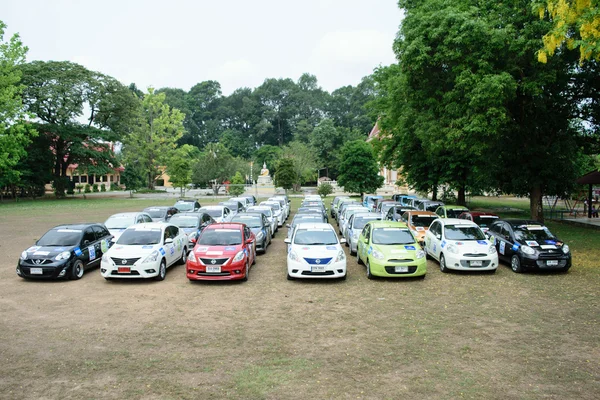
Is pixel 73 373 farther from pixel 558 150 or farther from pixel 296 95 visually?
pixel 296 95

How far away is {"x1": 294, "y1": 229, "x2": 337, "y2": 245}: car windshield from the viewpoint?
1308 centimetres

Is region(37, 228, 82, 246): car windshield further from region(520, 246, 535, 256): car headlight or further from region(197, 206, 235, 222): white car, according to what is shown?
region(520, 246, 535, 256): car headlight

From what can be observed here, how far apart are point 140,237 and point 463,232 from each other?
980cm

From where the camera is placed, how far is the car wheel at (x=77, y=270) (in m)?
12.7

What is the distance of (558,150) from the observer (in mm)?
20719

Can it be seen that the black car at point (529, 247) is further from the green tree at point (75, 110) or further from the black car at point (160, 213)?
the green tree at point (75, 110)

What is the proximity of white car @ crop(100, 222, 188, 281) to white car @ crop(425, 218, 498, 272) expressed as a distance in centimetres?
827

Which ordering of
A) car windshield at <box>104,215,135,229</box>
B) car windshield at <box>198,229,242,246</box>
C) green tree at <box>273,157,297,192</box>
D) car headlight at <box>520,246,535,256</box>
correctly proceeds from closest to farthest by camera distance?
car headlight at <box>520,246,535,256</box>
car windshield at <box>198,229,242,246</box>
car windshield at <box>104,215,135,229</box>
green tree at <box>273,157,297,192</box>

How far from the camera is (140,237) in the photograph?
43.7ft

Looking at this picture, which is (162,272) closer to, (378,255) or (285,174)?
(378,255)

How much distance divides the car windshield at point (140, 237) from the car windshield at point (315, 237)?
13.6 ft

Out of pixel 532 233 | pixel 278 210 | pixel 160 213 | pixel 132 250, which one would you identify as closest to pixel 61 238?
pixel 132 250

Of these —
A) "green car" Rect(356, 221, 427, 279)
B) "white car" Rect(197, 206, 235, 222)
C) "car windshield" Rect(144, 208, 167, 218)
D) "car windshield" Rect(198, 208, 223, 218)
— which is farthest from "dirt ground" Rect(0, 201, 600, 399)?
"car windshield" Rect(198, 208, 223, 218)

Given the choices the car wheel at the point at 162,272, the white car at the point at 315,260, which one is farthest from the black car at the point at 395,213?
the car wheel at the point at 162,272
